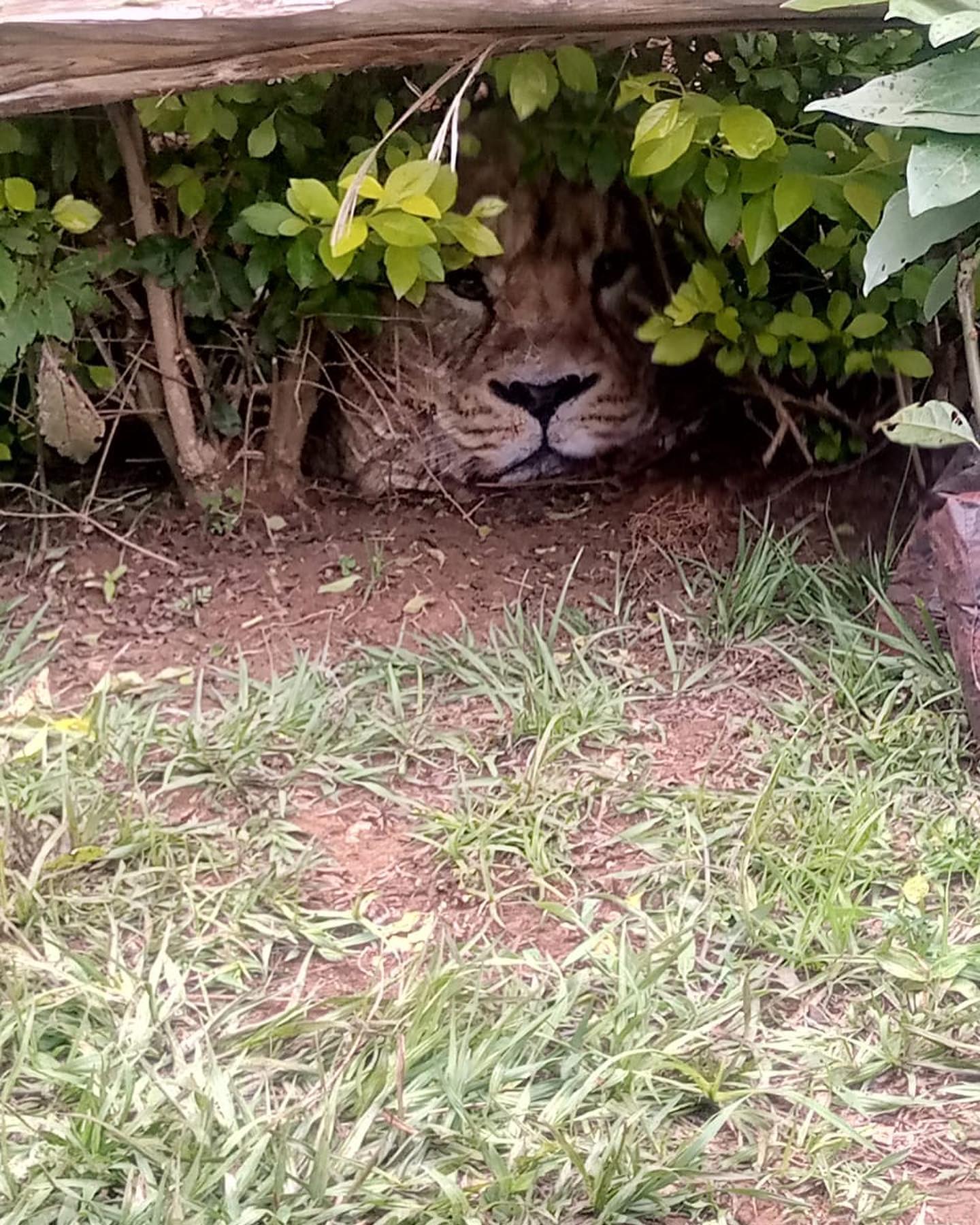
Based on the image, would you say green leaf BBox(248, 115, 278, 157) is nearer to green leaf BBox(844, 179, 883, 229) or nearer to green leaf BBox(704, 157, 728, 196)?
green leaf BBox(704, 157, 728, 196)

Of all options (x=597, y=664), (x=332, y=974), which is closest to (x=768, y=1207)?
(x=332, y=974)

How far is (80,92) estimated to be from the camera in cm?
159

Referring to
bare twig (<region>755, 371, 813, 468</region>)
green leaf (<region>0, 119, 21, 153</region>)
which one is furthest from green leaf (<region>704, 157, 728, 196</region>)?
green leaf (<region>0, 119, 21, 153</region>)

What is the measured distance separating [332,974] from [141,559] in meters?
1.11

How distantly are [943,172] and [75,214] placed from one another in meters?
1.34

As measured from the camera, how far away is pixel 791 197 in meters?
1.80

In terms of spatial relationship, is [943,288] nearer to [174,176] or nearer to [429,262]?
[429,262]

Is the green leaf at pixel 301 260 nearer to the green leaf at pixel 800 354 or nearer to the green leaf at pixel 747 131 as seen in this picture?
the green leaf at pixel 747 131

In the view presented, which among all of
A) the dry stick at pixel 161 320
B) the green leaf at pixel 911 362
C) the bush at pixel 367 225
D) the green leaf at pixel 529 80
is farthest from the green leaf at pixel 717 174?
the dry stick at pixel 161 320

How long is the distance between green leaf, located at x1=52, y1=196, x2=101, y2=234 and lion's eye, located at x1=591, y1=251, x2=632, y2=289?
104 cm

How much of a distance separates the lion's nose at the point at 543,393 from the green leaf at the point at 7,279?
924 millimetres

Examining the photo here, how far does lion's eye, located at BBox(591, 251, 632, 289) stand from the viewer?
2.57 meters

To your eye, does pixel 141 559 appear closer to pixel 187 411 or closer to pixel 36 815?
pixel 187 411

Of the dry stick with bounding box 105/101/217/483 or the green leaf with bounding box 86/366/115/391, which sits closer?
the dry stick with bounding box 105/101/217/483
